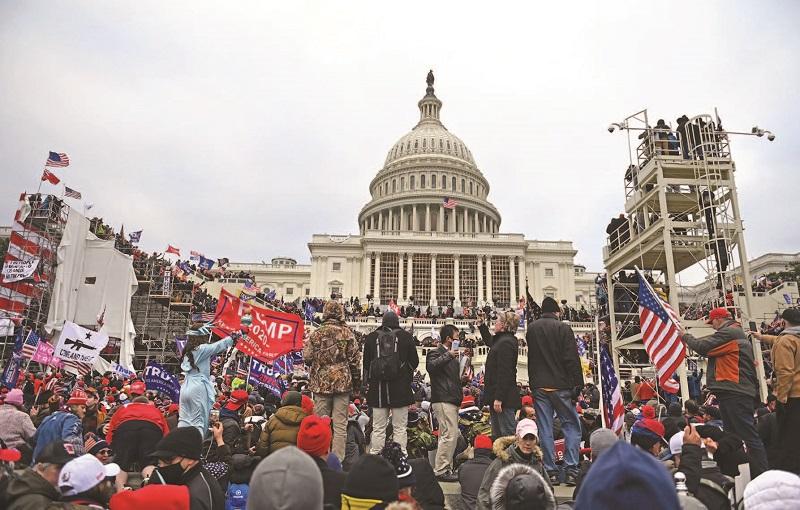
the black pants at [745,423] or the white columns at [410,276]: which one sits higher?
the white columns at [410,276]

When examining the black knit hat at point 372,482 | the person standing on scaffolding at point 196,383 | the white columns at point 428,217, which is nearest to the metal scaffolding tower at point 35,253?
the person standing on scaffolding at point 196,383

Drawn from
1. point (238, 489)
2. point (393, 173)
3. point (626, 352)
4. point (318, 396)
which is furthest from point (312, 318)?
point (393, 173)

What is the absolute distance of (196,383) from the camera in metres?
7.34

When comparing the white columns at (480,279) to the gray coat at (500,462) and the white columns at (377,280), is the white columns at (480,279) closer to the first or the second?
the white columns at (377,280)

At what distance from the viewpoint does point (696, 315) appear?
73.6 feet

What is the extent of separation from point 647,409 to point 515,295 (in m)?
53.7

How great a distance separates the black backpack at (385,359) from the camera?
288 inches

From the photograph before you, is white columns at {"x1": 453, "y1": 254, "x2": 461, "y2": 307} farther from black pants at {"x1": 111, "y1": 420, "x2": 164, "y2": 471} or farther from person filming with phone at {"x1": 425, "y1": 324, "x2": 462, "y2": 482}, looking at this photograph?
black pants at {"x1": 111, "y1": 420, "x2": 164, "y2": 471}

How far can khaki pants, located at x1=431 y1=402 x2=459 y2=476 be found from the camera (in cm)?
702

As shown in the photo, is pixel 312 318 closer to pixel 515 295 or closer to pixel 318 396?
pixel 318 396

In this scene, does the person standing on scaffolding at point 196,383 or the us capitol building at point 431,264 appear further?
the us capitol building at point 431,264

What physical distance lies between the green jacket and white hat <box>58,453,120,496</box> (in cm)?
610

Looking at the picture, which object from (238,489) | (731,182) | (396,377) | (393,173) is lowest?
(238,489)

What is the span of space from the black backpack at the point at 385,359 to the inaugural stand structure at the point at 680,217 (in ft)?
36.7
